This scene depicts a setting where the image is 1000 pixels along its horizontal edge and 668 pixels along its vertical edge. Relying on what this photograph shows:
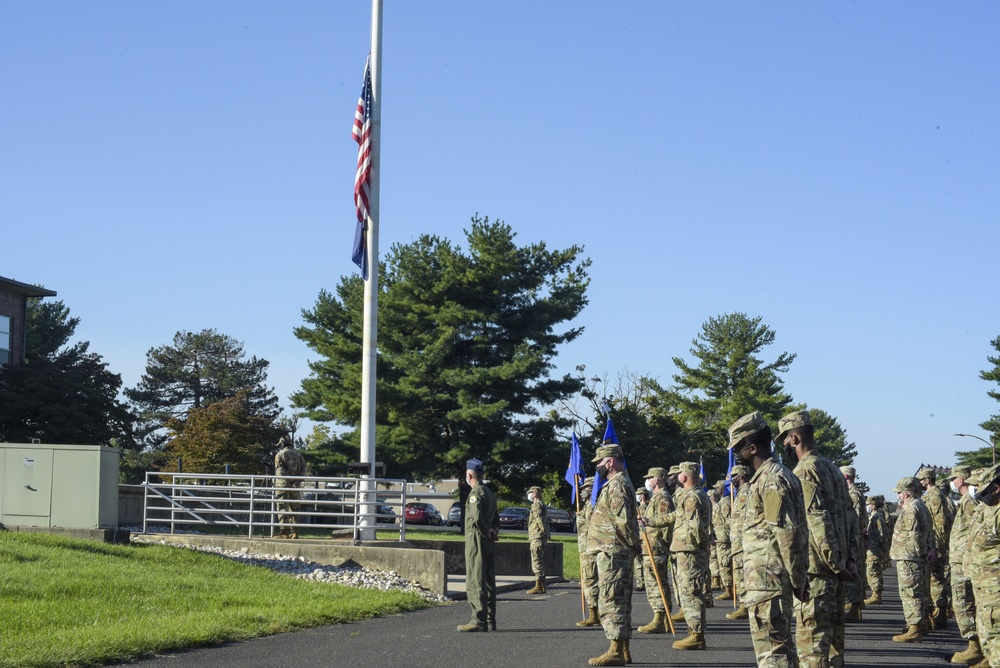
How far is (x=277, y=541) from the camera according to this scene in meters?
20.2

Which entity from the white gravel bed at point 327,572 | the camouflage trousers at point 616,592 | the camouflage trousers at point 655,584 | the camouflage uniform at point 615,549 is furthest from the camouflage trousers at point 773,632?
the white gravel bed at point 327,572

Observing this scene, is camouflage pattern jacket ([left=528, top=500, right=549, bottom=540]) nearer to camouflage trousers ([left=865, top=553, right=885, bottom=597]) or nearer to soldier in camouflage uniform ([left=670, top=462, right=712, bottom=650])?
camouflage trousers ([left=865, top=553, right=885, bottom=597])

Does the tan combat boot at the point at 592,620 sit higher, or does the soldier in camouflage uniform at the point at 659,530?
the soldier in camouflage uniform at the point at 659,530

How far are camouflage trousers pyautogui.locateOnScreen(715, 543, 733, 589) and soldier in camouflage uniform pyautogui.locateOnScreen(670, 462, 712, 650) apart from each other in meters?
5.24

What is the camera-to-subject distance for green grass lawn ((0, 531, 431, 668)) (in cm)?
1074

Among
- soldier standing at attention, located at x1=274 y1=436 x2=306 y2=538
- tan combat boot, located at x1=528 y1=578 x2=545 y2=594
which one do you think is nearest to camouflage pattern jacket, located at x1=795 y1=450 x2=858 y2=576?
tan combat boot, located at x1=528 y1=578 x2=545 y2=594

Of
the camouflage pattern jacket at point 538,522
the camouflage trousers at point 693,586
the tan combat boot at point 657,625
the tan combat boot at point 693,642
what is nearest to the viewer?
the tan combat boot at point 693,642

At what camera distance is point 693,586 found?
12883 mm

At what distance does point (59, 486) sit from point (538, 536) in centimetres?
833

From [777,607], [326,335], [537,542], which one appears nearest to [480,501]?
[777,607]

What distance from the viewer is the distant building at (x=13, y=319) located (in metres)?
49.3

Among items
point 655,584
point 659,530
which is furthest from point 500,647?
point 659,530

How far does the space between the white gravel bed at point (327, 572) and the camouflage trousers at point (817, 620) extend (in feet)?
32.5

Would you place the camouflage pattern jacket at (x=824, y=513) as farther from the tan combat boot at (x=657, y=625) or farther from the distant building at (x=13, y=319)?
the distant building at (x=13, y=319)
